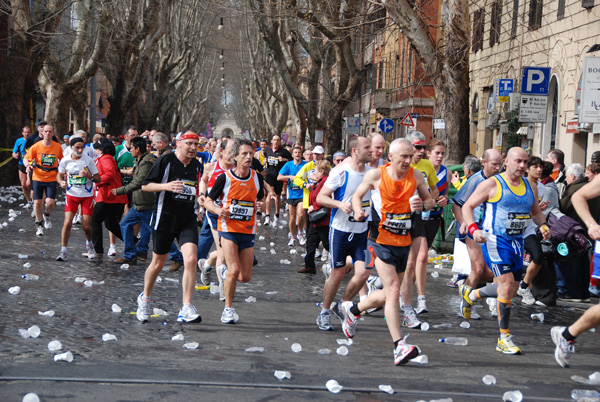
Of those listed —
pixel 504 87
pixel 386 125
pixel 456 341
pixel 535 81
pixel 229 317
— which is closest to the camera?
pixel 456 341

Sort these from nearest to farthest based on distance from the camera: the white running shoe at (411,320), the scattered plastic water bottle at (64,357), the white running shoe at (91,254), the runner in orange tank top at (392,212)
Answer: the scattered plastic water bottle at (64,357) → the runner in orange tank top at (392,212) → the white running shoe at (411,320) → the white running shoe at (91,254)

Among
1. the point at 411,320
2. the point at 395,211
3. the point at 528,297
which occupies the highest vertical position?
the point at 395,211

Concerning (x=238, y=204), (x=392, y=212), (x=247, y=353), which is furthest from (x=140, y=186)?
(x=392, y=212)

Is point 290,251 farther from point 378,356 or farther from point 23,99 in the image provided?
point 23,99

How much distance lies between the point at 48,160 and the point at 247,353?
9.28 m

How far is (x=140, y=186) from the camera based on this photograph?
10.4 m

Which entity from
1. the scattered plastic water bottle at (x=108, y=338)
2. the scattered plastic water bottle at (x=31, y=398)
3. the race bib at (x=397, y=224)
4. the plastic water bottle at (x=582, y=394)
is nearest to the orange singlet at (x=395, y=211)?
the race bib at (x=397, y=224)

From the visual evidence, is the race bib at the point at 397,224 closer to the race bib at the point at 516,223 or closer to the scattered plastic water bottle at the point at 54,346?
the race bib at the point at 516,223

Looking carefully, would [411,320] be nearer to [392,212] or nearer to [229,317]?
[392,212]

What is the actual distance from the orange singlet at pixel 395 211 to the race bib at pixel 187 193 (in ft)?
6.67

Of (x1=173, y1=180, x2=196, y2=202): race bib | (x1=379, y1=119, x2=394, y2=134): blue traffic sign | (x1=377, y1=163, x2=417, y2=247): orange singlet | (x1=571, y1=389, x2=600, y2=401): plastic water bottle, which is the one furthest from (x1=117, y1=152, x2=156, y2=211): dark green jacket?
(x1=379, y1=119, x2=394, y2=134): blue traffic sign

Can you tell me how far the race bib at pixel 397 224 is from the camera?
22.2ft

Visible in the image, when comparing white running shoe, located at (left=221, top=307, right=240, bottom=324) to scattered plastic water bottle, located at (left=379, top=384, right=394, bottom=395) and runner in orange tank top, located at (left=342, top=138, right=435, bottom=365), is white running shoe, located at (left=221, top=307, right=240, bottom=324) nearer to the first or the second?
runner in orange tank top, located at (left=342, top=138, right=435, bottom=365)

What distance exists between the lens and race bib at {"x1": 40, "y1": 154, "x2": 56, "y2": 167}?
1458 cm
